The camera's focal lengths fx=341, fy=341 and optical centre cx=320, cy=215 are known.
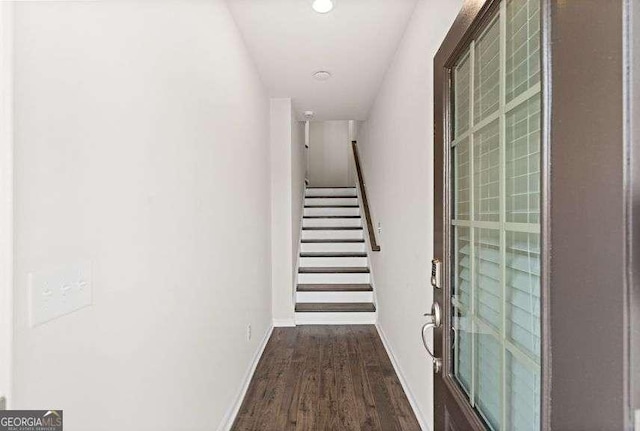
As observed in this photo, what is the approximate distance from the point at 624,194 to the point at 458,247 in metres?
0.69

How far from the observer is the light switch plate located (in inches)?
27.2

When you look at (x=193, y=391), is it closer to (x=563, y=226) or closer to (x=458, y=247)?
(x=458, y=247)

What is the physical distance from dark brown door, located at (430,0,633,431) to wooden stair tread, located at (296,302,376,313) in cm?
260

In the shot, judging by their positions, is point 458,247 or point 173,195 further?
point 173,195

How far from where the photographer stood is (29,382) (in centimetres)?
68

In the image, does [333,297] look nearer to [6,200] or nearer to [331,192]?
[331,192]

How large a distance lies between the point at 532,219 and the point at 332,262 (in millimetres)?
3811

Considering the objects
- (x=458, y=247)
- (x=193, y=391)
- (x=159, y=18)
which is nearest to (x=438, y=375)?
(x=458, y=247)

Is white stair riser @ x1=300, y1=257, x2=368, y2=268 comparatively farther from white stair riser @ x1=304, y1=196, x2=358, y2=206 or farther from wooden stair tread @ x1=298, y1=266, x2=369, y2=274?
white stair riser @ x1=304, y1=196, x2=358, y2=206

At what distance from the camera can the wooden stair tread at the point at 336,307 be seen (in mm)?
3740

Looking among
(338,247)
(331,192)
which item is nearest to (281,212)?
(338,247)

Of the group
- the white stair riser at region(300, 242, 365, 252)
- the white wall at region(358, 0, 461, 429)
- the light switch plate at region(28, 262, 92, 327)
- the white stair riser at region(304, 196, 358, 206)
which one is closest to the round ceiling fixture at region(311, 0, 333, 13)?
the white wall at region(358, 0, 461, 429)

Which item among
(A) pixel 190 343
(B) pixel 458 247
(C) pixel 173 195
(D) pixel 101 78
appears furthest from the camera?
(A) pixel 190 343

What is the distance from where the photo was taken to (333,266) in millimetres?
4469
